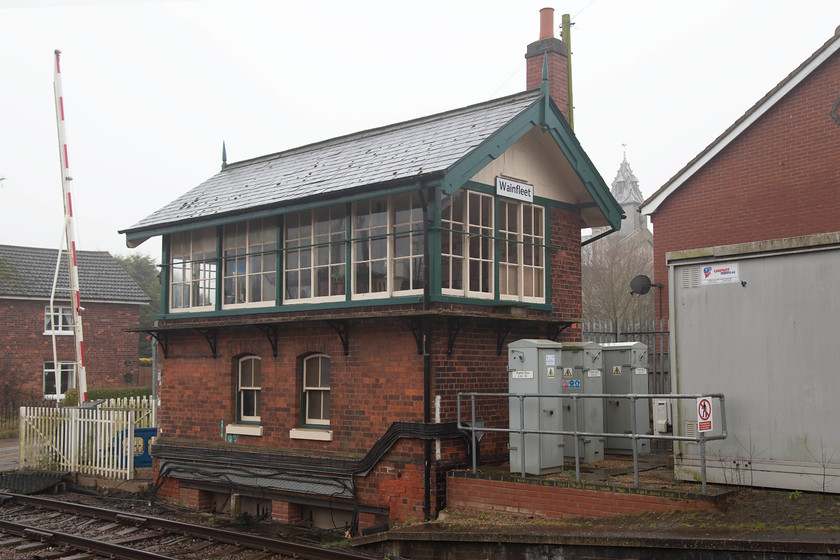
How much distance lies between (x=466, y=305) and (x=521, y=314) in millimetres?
1146

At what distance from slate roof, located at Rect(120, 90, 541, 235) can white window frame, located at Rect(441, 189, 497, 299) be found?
91cm

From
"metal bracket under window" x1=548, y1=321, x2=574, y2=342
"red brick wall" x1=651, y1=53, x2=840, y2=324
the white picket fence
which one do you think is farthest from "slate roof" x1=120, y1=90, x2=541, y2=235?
"red brick wall" x1=651, y1=53, x2=840, y2=324

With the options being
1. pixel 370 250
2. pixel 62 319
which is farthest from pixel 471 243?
pixel 62 319

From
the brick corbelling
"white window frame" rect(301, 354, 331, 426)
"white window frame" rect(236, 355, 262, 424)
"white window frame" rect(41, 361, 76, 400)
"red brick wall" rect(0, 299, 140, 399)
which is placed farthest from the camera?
"white window frame" rect(41, 361, 76, 400)

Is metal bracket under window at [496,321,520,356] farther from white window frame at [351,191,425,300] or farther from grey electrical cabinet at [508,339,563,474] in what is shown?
white window frame at [351,191,425,300]

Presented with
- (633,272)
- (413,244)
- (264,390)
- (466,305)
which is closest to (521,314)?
(466,305)

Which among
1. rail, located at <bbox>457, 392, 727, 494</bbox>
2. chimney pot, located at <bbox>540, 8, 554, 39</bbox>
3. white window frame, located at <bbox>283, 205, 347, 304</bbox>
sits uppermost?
chimney pot, located at <bbox>540, 8, 554, 39</bbox>

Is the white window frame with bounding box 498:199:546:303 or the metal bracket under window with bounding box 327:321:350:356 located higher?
the white window frame with bounding box 498:199:546:303

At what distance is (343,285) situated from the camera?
12836 mm

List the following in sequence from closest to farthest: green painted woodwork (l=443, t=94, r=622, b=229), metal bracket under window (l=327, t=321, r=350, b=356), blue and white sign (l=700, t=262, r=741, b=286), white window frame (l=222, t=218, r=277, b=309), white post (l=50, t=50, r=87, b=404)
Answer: blue and white sign (l=700, t=262, r=741, b=286), green painted woodwork (l=443, t=94, r=622, b=229), metal bracket under window (l=327, t=321, r=350, b=356), white window frame (l=222, t=218, r=277, b=309), white post (l=50, t=50, r=87, b=404)

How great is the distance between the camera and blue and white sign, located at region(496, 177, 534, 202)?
12570 mm

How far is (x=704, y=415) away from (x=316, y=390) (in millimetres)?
6346

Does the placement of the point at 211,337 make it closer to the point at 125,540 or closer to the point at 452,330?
the point at 125,540

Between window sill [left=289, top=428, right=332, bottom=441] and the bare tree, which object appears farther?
the bare tree
